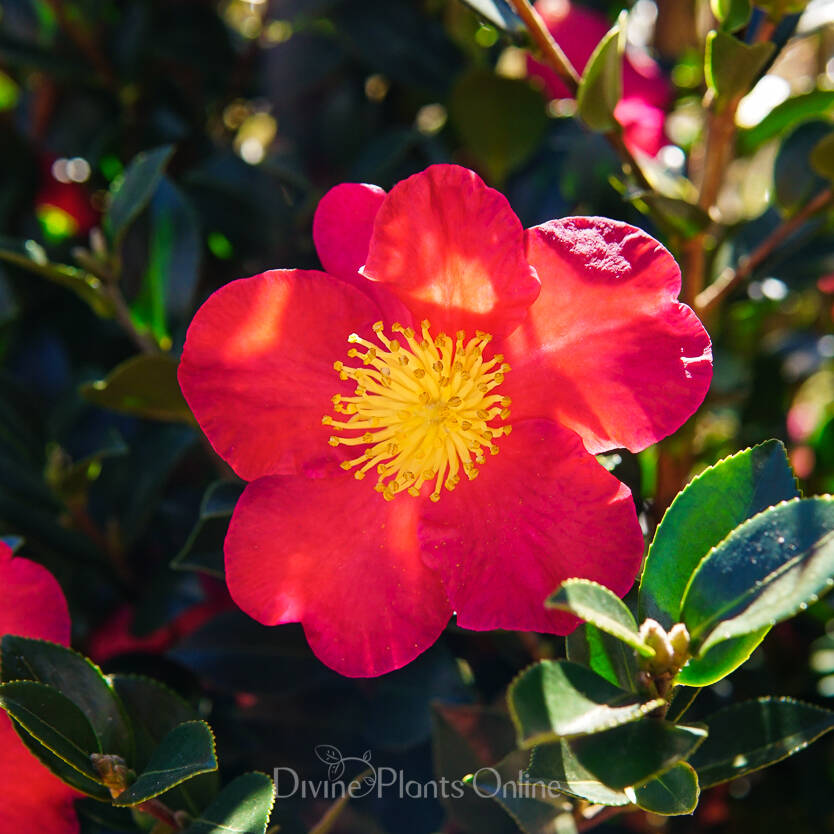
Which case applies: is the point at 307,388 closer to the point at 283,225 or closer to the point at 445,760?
the point at 445,760

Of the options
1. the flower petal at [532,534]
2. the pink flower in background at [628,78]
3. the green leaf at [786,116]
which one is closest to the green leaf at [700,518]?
the flower petal at [532,534]

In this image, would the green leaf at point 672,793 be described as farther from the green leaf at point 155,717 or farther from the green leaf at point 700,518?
the green leaf at point 155,717

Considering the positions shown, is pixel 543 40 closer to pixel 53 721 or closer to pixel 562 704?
pixel 562 704

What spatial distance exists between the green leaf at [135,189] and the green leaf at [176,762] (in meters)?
0.47

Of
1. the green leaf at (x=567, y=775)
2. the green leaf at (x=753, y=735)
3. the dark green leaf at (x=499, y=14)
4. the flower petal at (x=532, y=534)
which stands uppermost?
the dark green leaf at (x=499, y=14)

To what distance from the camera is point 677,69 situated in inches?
59.0

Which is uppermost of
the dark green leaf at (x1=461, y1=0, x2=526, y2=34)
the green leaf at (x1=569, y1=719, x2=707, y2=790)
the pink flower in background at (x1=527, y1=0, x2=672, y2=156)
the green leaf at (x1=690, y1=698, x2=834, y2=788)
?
the dark green leaf at (x1=461, y1=0, x2=526, y2=34)

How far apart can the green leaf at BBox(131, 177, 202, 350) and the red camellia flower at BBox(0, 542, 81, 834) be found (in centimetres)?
34

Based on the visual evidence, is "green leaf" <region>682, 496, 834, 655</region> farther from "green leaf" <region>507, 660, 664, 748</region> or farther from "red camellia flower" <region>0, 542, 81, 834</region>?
"red camellia flower" <region>0, 542, 81, 834</region>

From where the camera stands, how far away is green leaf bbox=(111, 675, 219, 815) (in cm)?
70

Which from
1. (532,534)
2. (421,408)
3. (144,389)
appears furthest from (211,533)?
(532,534)

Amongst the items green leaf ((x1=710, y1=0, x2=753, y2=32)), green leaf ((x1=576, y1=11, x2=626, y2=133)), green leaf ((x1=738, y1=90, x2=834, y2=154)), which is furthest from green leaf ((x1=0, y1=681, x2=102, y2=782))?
green leaf ((x1=738, y1=90, x2=834, y2=154))

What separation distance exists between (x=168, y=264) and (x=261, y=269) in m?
0.18

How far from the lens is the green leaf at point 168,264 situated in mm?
983
